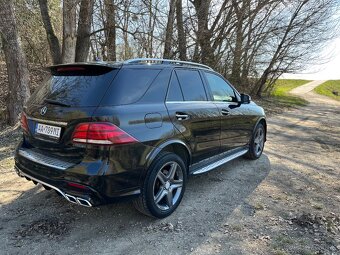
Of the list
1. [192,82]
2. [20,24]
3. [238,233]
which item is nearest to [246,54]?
[20,24]

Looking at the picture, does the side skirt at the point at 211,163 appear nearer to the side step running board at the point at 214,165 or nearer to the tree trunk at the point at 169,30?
the side step running board at the point at 214,165

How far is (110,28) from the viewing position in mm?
11086

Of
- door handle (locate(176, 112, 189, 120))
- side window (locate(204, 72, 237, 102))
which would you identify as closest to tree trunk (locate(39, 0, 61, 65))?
side window (locate(204, 72, 237, 102))

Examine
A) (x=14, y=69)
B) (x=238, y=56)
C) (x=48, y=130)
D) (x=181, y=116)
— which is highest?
(x=238, y=56)

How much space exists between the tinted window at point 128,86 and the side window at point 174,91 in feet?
1.05

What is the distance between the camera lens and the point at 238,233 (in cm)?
344

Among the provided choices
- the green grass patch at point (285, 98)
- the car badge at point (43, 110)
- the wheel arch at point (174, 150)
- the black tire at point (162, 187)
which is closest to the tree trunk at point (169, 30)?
the wheel arch at point (174, 150)

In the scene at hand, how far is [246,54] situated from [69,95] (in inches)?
556

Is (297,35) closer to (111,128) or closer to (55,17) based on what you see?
(55,17)

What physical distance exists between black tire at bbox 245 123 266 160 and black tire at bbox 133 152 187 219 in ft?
8.05

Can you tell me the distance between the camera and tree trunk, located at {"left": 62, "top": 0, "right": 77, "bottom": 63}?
8.87 m

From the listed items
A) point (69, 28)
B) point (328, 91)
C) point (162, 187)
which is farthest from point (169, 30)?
point (328, 91)

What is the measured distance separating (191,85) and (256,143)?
8.15 feet

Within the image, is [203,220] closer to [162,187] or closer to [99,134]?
[162,187]
